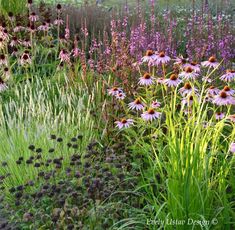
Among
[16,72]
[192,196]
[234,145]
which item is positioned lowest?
[16,72]

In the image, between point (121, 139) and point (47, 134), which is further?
point (121, 139)

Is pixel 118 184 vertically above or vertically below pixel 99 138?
above

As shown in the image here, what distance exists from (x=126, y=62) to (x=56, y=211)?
2.55 metres

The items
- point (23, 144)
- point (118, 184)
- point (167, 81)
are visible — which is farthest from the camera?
point (23, 144)

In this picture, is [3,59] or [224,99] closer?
[224,99]

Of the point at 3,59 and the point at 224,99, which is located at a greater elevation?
the point at 224,99

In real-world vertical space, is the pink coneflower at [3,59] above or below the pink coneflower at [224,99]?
below

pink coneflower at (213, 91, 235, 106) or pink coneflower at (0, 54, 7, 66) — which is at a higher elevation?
pink coneflower at (213, 91, 235, 106)

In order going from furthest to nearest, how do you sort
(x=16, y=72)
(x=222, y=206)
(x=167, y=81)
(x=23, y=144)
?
(x=16, y=72), (x=23, y=144), (x=167, y=81), (x=222, y=206)

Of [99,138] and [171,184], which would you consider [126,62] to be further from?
[171,184]

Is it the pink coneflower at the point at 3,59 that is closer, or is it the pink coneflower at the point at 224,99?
the pink coneflower at the point at 224,99

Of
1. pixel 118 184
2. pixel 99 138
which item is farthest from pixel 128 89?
pixel 118 184

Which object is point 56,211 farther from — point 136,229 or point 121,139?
point 121,139

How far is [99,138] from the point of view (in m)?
4.83
